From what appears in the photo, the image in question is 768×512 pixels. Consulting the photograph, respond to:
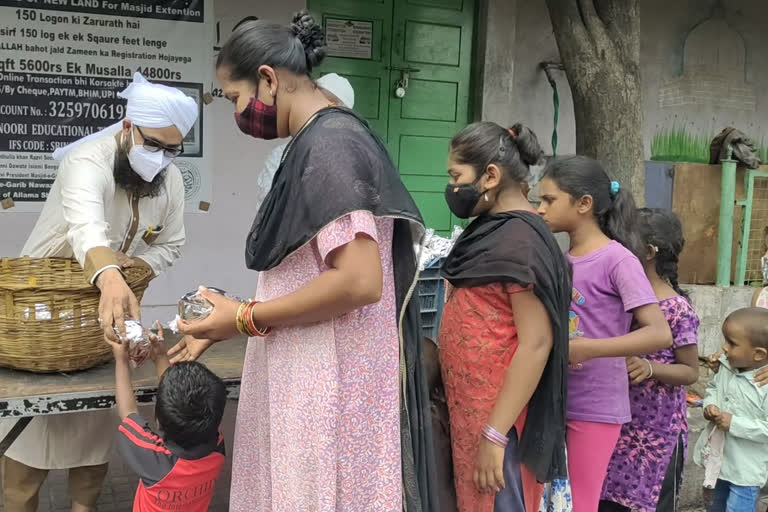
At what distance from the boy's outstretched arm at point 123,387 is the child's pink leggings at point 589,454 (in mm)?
1427

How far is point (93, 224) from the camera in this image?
7.84ft

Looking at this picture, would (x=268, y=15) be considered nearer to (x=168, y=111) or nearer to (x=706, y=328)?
(x=168, y=111)

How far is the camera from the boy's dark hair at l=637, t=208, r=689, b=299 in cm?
287

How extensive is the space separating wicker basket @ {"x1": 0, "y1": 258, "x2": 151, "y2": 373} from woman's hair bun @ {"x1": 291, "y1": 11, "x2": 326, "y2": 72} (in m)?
1.00

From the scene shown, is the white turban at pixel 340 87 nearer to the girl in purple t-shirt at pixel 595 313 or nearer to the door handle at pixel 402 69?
the door handle at pixel 402 69

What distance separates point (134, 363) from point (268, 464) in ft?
2.45

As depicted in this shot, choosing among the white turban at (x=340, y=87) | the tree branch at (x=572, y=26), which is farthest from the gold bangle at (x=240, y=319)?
the tree branch at (x=572, y=26)

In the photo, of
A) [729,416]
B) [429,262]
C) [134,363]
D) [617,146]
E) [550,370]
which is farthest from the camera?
[617,146]

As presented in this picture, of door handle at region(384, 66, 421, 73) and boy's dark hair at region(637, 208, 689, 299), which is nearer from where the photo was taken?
boy's dark hair at region(637, 208, 689, 299)

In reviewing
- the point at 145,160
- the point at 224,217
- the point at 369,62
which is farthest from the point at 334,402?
the point at 369,62

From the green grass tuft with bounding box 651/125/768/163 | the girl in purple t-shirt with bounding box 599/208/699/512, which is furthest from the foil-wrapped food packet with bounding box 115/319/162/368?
the green grass tuft with bounding box 651/125/768/163

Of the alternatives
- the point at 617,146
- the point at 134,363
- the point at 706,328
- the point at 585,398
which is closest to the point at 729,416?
the point at 585,398

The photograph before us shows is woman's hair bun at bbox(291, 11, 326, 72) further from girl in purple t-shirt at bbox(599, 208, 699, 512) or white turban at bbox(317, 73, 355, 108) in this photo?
white turban at bbox(317, 73, 355, 108)

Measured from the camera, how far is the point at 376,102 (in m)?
5.77
